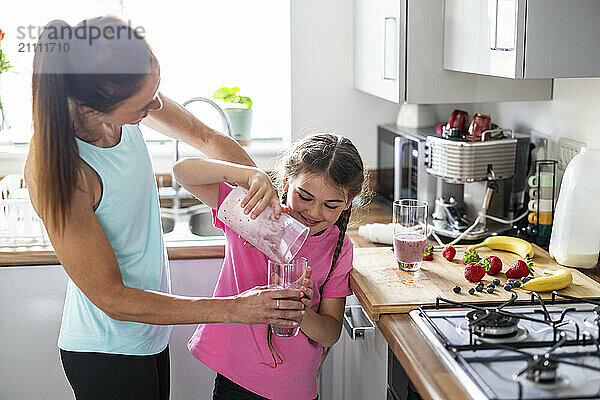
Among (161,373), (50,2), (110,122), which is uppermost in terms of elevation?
(50,2)

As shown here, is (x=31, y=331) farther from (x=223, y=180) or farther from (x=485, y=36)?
(x=485, y=36)

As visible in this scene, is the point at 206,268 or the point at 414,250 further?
the point at 206,268

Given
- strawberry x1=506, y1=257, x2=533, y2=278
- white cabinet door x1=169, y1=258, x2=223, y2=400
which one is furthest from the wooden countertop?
white cabinet door x1=169, y1=258, x2=223, y2=400

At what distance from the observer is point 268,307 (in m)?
1.40

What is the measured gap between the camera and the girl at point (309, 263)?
1563 mm

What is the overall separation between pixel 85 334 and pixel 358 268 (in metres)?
0.67

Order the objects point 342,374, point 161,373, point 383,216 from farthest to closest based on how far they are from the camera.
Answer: point 383,216 < point 342,374 < point 161,373

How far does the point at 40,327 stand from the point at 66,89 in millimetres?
1120

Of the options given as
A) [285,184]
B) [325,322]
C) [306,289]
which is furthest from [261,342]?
[285,184]

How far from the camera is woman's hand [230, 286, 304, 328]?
140 cm

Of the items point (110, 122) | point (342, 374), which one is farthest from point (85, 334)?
point (342, 374)

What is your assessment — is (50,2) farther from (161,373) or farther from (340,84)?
(161,373)

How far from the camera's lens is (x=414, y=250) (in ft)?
5.81

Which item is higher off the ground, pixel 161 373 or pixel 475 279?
pixel 475 279
